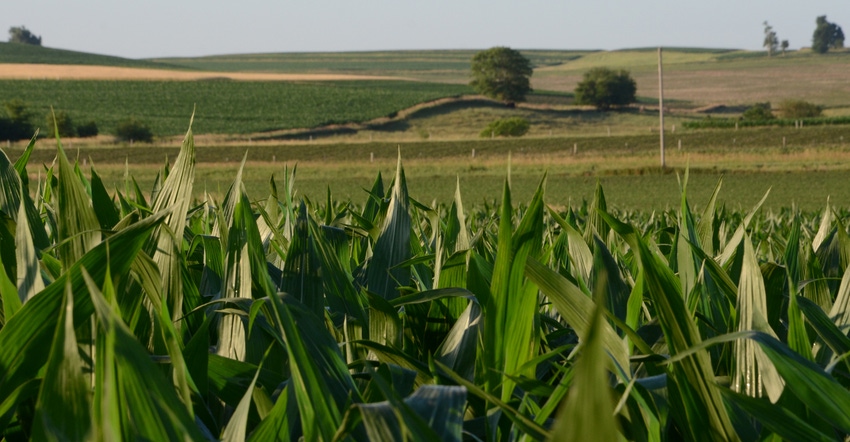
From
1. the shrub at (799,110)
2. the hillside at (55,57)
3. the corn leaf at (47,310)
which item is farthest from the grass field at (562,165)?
the hillside at (55,57)

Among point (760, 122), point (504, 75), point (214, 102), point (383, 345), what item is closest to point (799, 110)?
point (760, 122)

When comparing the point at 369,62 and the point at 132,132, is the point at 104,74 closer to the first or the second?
the point at 132,132

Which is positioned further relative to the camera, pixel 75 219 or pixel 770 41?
pixel 770 41

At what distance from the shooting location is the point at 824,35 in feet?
362

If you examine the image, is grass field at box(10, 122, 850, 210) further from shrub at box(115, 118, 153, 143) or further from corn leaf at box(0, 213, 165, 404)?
corn leaf at box(0, 213, 165, 404)

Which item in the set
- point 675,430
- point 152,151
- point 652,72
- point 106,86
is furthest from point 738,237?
point 652,72

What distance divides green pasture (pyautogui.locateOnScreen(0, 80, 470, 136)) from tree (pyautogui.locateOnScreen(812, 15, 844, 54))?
200 ft

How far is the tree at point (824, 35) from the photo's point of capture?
110 meters

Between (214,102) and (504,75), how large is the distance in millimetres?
25786

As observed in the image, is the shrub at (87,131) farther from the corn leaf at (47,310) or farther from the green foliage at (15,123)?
the corn leaf at (47,310)

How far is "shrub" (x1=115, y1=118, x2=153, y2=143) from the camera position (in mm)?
52156

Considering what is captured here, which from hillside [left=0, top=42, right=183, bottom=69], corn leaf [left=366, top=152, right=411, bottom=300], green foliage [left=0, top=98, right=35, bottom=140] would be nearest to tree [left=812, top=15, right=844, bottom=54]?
hillside [left=0, top=42, right=183, bottom=69]

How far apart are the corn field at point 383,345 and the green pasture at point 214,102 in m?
59.2

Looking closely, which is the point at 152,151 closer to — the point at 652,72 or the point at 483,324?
the point at 483,324
